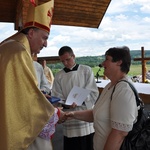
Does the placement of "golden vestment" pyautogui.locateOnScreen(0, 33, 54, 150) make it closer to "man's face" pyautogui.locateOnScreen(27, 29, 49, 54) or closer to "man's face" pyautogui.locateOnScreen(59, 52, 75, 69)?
"man's face" pyautogui.locateOnScreen(27, 29, 49, 54)

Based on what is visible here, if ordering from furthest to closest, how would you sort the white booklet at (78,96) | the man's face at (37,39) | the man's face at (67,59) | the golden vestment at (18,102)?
the man's face at (67,59) < the white booklet at (78,96) < the man's face at (37,39) < the golden vestment at (18,102)

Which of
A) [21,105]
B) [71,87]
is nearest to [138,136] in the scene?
[21,105]

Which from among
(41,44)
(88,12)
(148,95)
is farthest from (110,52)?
(88,12)

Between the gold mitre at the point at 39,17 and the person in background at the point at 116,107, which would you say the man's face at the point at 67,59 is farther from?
the person in background at the point at 116,107

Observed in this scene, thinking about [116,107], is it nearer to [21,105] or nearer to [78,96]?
[21,105]

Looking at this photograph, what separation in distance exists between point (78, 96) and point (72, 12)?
6.50 m

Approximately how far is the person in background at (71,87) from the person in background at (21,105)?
877mm

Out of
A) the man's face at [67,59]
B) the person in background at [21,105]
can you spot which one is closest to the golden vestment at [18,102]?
the person in background at [21,105]

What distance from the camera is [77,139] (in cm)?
235

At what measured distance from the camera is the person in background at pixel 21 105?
1269mm

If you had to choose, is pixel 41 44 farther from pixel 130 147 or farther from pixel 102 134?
pixel 130 147

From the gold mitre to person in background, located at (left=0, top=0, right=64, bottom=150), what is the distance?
0.64 feet

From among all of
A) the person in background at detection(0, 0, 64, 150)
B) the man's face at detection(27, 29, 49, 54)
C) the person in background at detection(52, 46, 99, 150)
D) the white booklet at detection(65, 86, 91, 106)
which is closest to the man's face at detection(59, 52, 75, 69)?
the person in background at detection(52, 46, 99, 150)

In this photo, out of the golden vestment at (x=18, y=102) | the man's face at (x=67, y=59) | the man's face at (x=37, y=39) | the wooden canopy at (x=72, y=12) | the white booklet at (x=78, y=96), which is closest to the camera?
the golden vestment at (x=18, y=102)
